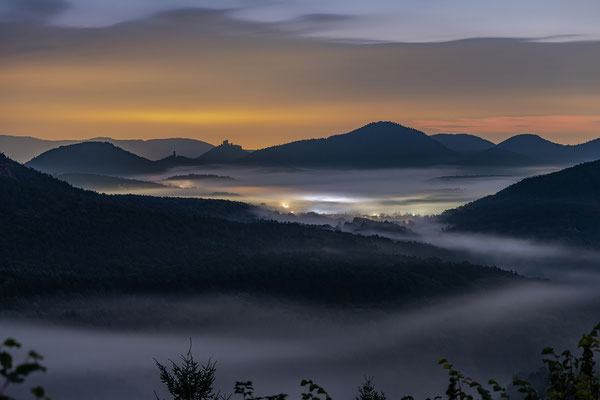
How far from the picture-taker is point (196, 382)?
4059cm

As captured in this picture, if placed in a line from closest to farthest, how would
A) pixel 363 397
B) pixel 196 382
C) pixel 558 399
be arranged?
pixel 558 399
pixel 196 382
pixel 363 397

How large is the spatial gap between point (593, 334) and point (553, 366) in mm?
1278

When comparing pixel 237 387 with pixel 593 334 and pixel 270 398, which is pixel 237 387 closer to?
pixel 270 398

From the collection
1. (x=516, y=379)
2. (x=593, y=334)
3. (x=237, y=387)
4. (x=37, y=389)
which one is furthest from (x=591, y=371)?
(x=37, y=389)

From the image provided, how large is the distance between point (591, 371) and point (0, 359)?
13.8 m

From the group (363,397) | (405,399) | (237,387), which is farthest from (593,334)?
(363,397)

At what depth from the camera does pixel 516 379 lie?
1639 centimetres

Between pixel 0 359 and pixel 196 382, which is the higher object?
pixel 0 359

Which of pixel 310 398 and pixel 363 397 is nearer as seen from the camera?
pixel 310 398

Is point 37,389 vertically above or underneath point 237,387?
above

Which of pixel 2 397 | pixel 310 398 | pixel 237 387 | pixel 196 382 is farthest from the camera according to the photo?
pixel 196 382

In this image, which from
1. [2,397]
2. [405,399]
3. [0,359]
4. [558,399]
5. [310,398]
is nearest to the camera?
[2,397]

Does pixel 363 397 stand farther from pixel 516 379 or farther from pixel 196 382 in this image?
pixel 516 379

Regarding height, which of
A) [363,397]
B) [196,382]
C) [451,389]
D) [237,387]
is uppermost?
[451,389]
